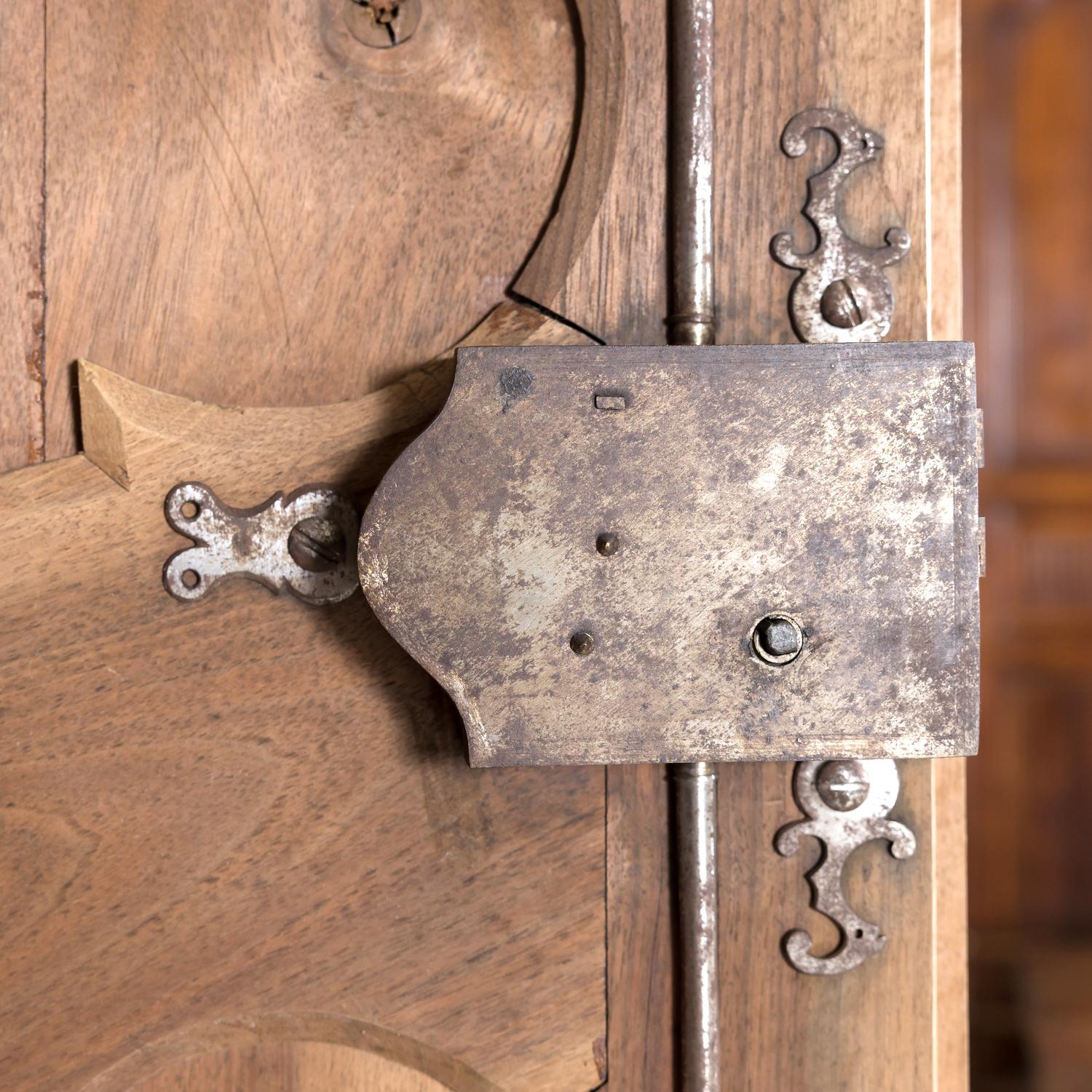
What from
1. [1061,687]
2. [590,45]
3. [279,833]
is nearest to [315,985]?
[279,833]

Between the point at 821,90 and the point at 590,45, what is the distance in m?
0.12

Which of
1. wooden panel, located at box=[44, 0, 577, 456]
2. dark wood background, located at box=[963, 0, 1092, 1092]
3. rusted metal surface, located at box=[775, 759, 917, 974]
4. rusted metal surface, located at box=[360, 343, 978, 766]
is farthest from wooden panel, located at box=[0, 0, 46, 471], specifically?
dark wood background, located at box=[963, 0, 1092, 1092]

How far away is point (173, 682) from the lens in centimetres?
53

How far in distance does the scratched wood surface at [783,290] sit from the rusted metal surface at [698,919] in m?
0.01

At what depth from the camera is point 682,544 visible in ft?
1.56

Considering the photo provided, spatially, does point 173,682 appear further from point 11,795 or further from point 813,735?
point 813,735

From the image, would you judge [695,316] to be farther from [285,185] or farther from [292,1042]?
[292,1042]

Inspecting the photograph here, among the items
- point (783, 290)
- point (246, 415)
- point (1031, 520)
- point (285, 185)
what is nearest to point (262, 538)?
point (246, 415)

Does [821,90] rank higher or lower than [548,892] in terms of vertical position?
higher

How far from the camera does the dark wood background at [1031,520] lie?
0.95 meters

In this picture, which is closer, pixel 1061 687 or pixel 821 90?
pixel 821 90

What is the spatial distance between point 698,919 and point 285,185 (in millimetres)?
427

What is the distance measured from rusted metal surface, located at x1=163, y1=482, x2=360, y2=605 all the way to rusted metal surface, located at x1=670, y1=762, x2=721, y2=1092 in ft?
0.67

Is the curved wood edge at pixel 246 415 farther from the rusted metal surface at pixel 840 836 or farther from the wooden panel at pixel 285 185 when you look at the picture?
the rusted metal surface at pixel 840 836
